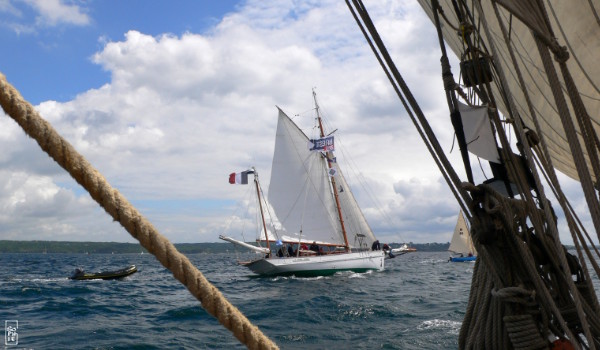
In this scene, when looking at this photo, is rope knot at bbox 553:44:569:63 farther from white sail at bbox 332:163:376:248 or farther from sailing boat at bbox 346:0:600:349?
white sail at bbox 332:163:376:248

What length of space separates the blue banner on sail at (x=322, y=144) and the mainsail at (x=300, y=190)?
3.11 feet

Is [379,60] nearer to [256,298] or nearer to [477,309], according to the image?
[477,309]

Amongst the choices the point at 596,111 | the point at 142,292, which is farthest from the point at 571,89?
the point at 142,292

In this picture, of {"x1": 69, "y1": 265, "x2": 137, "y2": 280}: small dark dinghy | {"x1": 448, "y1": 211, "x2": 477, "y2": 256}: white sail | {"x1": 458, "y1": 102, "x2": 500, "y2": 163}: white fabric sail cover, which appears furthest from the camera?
{"x1": 448, "y1": 211, "x2": 477, "y2": 256}: white sail

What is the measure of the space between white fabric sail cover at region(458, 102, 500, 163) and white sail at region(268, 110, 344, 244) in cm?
3686

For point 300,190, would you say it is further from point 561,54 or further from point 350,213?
point 561,54

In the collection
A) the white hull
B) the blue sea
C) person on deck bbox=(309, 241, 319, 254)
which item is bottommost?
the blue sea

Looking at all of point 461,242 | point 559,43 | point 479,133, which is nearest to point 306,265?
point 559,43

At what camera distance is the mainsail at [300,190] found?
40.5 metres

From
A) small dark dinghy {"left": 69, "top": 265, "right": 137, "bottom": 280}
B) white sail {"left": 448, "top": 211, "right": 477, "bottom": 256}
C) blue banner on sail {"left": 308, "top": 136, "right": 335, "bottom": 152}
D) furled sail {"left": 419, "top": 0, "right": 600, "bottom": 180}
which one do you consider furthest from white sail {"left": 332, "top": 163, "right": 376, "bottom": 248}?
furled sail {"left": 419, "top": 0, "right": 600, "bottom": 180}

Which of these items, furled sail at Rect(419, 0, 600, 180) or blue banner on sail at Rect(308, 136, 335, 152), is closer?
furled sail at Rect(419, 0, 600, 180)

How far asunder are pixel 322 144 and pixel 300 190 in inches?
158

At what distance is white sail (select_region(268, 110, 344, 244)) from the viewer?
40469mm

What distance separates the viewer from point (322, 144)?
4066cm
